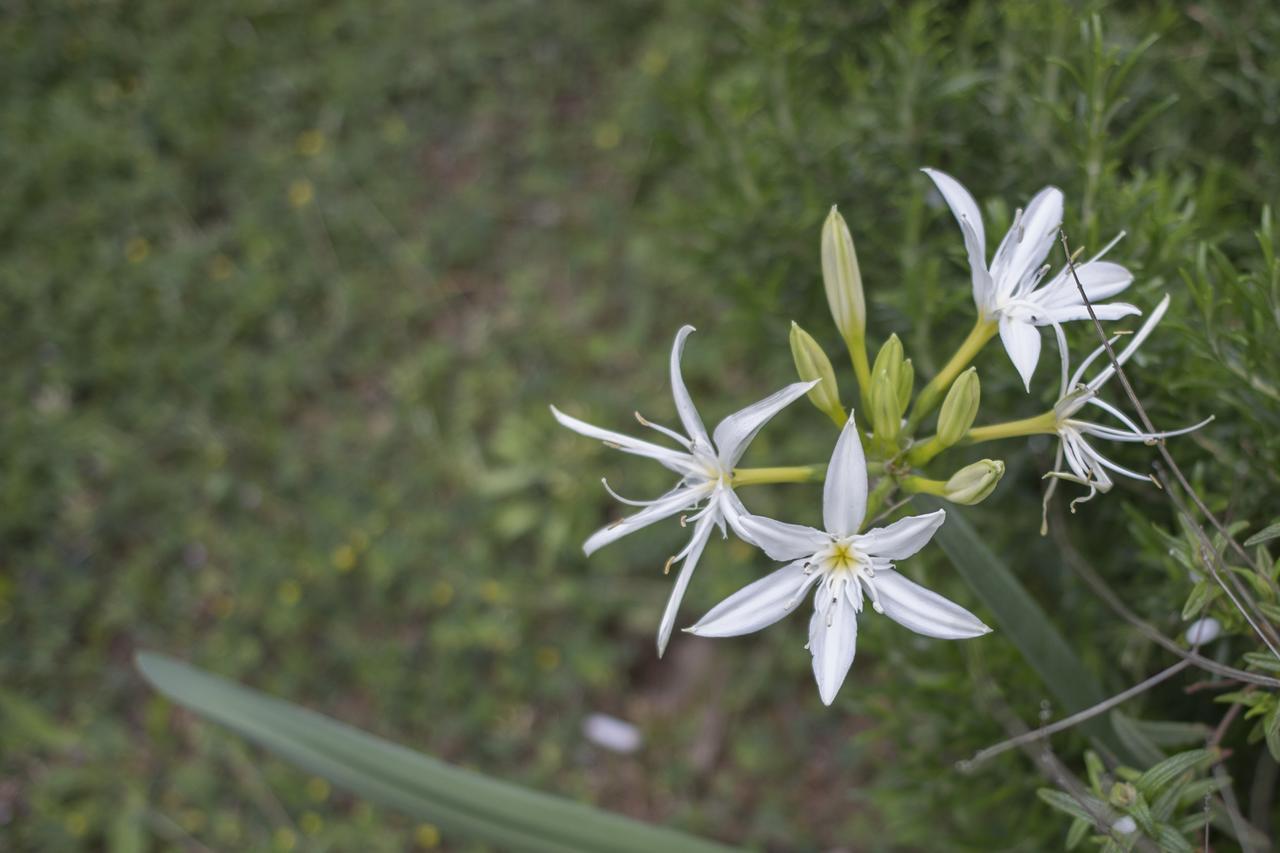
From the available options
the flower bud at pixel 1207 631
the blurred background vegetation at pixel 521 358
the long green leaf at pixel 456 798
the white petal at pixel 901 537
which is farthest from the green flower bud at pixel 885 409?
the long green leaf at pixel 456 798

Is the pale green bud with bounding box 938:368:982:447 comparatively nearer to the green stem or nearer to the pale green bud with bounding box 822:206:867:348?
the green stem

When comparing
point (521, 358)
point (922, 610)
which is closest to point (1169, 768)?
point (922, 610)

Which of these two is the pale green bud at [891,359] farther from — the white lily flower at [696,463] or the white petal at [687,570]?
the white petal at [687,570]

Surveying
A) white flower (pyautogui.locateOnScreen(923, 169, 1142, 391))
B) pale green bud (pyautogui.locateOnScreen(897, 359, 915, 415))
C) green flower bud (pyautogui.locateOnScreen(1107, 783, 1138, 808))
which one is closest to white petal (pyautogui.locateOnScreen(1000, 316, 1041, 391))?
white flower (pyautogui.locateOnScreen(923, 169, 1142, 391))

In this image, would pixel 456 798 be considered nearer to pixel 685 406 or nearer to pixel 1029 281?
pixel 685 406

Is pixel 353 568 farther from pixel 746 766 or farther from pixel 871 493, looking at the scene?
pixel 871 493

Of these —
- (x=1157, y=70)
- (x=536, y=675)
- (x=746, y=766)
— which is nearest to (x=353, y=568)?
(x=536, y=675)

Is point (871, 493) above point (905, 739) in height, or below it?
above
